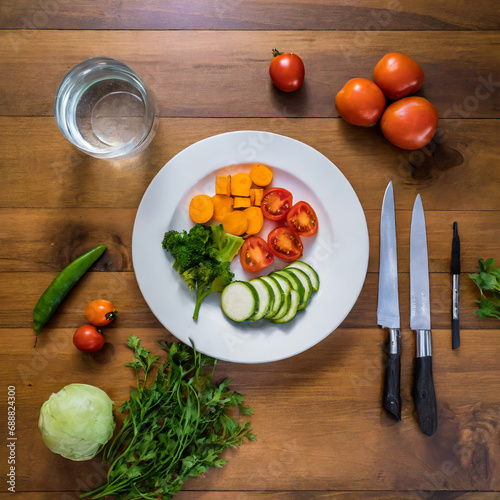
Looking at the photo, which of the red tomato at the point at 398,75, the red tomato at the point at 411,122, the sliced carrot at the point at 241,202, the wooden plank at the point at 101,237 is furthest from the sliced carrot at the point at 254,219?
the red tomato at the point at 398,75

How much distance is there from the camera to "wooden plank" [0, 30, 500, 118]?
5.81ft

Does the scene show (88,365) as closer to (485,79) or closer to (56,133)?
(56,133)

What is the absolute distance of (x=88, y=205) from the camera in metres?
1.77

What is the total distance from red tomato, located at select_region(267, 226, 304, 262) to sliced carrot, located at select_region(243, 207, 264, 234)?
0.25ft

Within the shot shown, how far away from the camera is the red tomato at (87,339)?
1660mm

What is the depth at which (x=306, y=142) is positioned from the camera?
5.79 ft

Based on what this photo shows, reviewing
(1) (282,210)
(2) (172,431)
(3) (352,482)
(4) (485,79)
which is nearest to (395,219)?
(1) (282,210)

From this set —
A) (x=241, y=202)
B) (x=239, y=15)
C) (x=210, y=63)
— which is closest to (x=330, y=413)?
(x=241, y=202)

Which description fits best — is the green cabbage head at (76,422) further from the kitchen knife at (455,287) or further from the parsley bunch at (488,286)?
the parsley bunch at (488,286)

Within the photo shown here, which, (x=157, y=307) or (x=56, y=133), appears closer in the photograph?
(x=157, y=307)

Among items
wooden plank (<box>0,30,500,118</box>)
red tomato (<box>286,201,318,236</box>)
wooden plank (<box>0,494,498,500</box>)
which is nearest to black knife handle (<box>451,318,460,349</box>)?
wooden plank (<box>0,494,498,500</box>)

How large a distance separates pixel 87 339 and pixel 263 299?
0.77 m

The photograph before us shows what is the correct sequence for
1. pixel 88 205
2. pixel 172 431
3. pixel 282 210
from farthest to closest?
pixel 88 205 → pixel 282 210 → pixel 172 431

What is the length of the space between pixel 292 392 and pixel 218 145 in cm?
112
